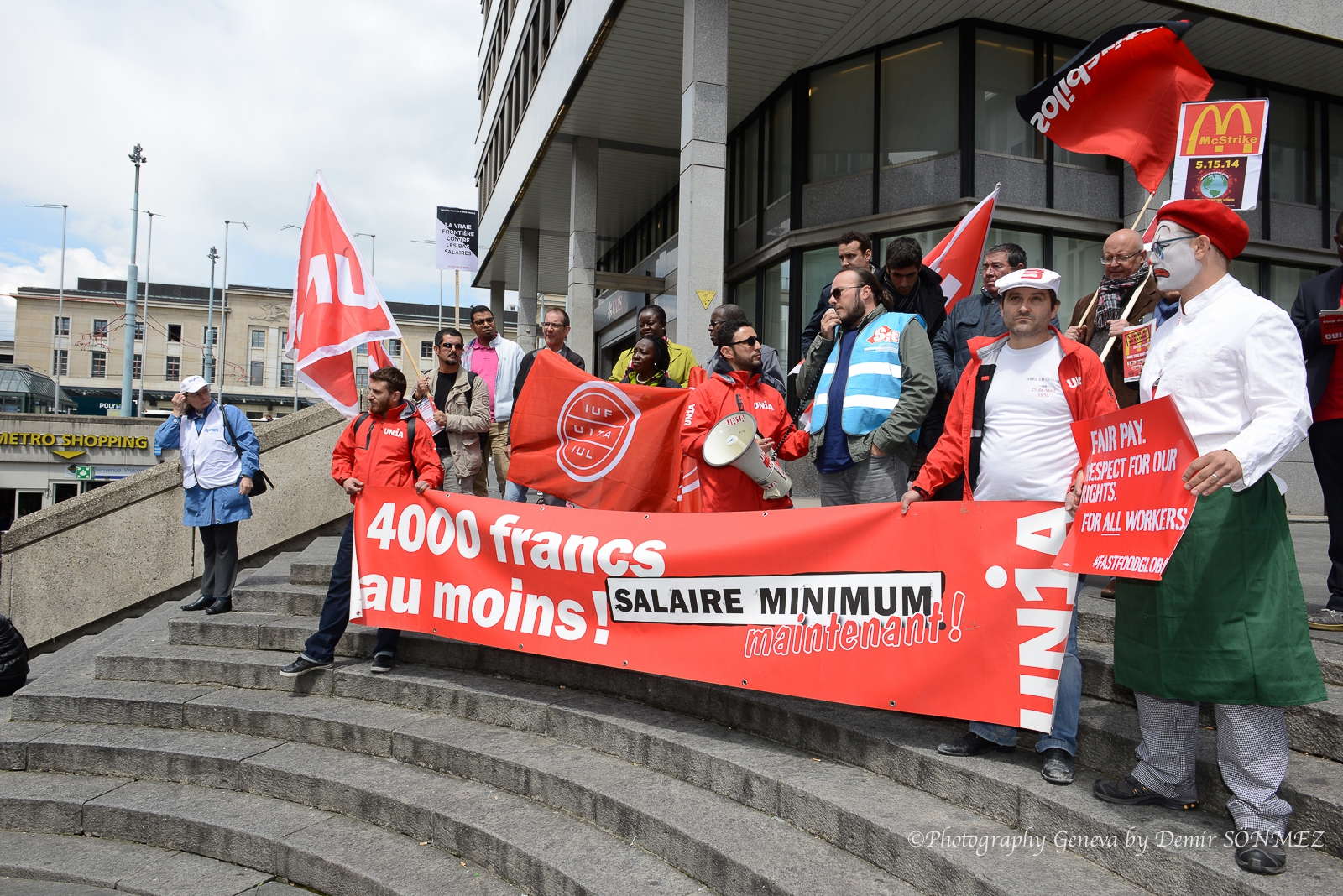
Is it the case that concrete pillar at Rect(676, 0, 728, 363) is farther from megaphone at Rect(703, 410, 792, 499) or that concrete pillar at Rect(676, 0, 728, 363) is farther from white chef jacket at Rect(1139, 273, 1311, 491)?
white chef jacket at Rect(1139, 273, 1311, 491)

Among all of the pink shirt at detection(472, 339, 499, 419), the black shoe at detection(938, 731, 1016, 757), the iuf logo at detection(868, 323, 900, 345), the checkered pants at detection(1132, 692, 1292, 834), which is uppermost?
the pink shirt at detection(472, 339, 499, 419)

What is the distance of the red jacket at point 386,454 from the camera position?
229 inches

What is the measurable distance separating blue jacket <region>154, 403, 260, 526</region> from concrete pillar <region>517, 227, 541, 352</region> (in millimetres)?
15675

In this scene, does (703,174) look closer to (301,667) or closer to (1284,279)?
(301,667)

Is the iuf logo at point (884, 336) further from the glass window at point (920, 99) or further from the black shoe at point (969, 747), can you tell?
the glass window at point (920, 99)

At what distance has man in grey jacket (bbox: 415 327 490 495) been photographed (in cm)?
698

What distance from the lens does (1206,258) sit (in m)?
2.89

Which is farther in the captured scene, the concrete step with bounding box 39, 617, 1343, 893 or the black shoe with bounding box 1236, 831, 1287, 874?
the concrete step with bounding box 39, 617, 1343, 893

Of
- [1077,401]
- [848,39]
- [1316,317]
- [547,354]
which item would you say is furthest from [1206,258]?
[848,39]

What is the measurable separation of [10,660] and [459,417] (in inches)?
157

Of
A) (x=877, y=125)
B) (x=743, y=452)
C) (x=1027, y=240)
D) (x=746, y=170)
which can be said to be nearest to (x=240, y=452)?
(x=743, y=452)

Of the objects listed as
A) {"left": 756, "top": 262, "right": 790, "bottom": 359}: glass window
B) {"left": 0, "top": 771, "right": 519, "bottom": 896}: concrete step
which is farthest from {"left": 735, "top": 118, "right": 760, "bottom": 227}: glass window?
{"left": 0, "top": 771, "right": 519, "bottom": 896}: concrete step

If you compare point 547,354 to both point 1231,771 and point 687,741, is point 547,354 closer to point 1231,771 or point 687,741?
point 687,741

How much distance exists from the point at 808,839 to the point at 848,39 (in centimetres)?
1298
